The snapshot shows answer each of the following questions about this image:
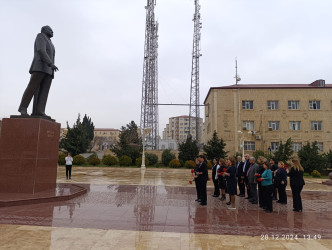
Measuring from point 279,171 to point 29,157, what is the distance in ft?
26.7

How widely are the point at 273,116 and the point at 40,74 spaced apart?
30964 millimetres

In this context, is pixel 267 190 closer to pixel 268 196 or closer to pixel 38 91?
pixel 268 196

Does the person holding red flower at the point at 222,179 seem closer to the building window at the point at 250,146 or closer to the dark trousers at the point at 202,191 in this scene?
the dark trousers at the point at 202,191

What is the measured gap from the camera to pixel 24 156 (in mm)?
7926

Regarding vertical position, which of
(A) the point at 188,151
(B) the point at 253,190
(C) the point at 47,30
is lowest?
(B) the point at 253,190

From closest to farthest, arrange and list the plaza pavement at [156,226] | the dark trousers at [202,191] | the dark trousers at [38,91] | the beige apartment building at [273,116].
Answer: the plaza pavement at [156,226] < the dark trousers at [202,191] < the dark trousers at [38,91] < the beige apartment building at [273,116]

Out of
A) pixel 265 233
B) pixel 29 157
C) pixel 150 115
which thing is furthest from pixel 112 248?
pixel 150 115

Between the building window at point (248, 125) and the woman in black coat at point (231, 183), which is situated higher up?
the building window at point (248, 125)

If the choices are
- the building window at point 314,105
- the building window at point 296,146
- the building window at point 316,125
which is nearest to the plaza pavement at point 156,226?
the building window at point 296,146

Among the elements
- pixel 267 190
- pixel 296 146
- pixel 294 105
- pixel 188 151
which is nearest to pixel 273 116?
pixel 294 105

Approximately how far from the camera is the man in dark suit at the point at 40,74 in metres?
8.65

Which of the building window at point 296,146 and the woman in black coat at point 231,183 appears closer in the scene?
the woman in black coat at point 231,183

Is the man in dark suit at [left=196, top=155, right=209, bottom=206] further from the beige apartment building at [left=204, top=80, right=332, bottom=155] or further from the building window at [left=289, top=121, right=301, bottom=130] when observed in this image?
the building window at [left=289, top=121, right=301, bottom=130]

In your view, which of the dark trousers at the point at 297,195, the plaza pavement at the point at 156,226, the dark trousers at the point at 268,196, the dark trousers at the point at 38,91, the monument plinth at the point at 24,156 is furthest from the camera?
the dark trousers at the point at 38,91
